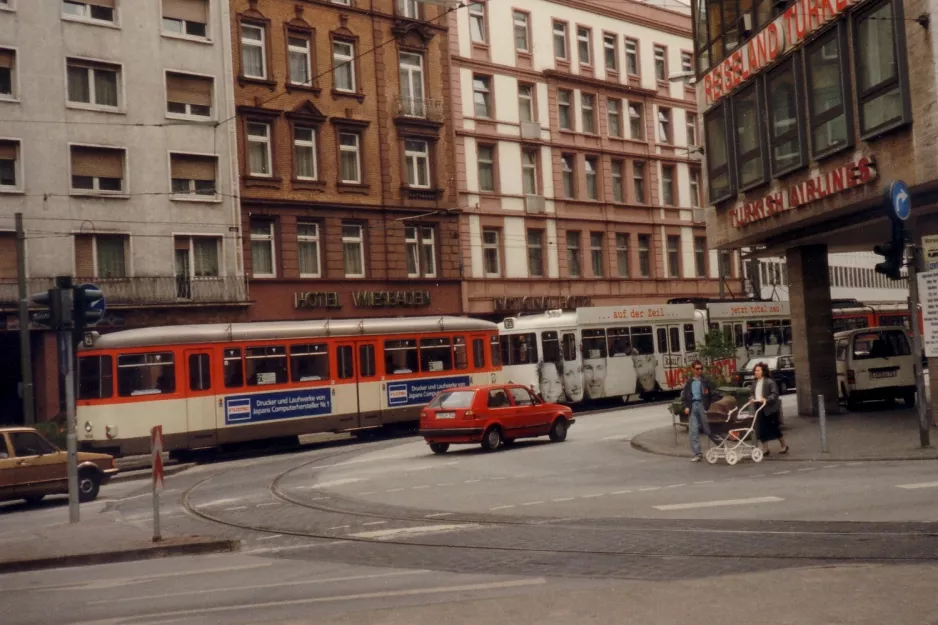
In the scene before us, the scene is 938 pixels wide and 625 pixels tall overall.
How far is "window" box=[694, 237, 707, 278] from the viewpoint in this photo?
5888 cm

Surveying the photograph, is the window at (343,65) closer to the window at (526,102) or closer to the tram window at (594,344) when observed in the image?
the window at (526,102)

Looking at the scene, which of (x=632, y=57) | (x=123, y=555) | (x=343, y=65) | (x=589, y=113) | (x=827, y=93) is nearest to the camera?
(x=123, y=555)

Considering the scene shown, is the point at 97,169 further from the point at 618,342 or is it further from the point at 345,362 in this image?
the point at 618,342

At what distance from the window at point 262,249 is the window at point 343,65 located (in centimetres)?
566

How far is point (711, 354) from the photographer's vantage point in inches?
1082

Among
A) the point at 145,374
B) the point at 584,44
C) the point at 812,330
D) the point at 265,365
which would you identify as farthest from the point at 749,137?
the point at 584,44

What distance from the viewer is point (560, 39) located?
52.6 m

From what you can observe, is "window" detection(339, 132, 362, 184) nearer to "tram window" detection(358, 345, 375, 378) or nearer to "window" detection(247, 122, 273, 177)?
"window" detection(247, 122, 273, 177)

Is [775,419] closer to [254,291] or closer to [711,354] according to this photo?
[711,354]

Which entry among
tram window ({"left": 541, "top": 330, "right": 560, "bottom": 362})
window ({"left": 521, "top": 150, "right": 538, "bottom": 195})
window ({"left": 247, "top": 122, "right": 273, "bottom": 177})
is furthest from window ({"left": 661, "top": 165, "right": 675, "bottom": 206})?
window ({"left": 247, "top": 122, "right": 273, "bottom": 177})

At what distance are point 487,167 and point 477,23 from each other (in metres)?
5.58

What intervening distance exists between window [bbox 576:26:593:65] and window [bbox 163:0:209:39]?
61.4ft

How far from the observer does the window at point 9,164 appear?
35188 millimetres

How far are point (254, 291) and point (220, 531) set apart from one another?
25.2 metres
